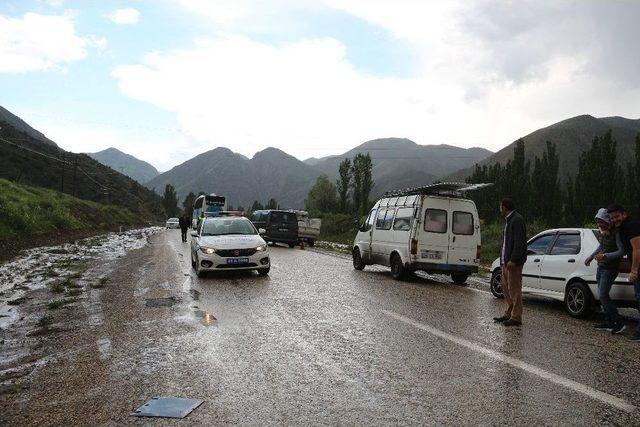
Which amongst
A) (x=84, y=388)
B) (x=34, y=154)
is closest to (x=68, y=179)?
(x=34, y=154)

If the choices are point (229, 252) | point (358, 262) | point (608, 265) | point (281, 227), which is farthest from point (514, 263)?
point (281, 227)

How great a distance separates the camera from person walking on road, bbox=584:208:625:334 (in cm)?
739

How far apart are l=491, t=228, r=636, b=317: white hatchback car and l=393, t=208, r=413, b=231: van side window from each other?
3.40 metres

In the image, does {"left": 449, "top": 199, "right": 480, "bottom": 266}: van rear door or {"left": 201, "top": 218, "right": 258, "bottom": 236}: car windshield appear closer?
{"left": 449, "top": 199, "right": 480, "bottom": 266}: van rear door

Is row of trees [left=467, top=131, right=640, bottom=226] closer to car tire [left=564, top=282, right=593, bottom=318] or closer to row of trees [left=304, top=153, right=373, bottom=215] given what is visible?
row of trees [left=304, top=153, right=373, bottom=215]

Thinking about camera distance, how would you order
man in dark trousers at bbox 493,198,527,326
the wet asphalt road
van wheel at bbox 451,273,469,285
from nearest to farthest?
the wet asphalt road → man in dark trousers at bbox 493,198,527,326 → van wheel at bbox 451,273,469,285

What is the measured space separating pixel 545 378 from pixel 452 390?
1100 millimetres

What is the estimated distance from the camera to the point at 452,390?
14.8 feet

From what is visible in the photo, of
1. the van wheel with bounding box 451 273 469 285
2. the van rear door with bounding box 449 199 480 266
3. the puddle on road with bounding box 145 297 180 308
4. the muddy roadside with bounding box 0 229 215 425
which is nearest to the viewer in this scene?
the muddy roadside with bounding box 0 229 215 425

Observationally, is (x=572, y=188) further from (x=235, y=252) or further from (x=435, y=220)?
(x=235, y=252)

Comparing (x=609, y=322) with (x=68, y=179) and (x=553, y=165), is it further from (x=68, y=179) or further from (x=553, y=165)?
(x=68, y=179)

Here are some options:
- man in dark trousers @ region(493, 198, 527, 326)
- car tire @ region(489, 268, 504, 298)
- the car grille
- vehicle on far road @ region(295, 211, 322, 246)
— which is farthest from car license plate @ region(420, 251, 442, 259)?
vehicle on far road @ region(295, 211, 322, 246)

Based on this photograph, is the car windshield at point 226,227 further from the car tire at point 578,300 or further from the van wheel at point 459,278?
the car tire at point 578,300

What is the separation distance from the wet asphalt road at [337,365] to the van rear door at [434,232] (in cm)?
334
